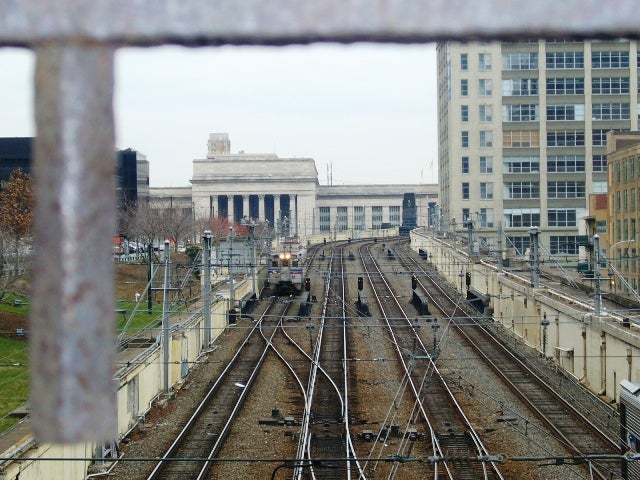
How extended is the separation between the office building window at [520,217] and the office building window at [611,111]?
6016 millimetres

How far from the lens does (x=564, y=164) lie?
136 feet

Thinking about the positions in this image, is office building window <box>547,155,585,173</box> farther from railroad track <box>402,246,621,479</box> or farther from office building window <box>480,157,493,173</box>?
railroad track <box>402,246,621,479</box>

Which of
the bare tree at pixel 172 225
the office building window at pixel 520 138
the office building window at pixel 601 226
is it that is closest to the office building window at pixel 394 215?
the office building window at pixel 520 138

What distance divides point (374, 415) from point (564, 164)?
3106 centimetres

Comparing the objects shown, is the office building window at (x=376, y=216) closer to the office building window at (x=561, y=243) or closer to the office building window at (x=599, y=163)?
the office building window at (x=561, y=243)

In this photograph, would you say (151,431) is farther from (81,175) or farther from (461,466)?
(81,175)

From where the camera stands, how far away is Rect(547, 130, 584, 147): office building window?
41312 millimetres

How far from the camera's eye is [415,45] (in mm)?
773

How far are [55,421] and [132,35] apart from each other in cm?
36

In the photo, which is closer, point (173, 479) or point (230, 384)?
point (173, 479)

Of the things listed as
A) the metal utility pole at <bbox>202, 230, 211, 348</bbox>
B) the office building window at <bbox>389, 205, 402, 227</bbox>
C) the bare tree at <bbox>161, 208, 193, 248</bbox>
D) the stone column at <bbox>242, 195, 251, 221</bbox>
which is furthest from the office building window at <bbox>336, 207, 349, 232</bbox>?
the metal utility pole at <bbox>202, 230, 211, 348</bbox>

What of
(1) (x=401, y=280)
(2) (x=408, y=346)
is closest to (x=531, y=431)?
(2) (x=408, y=346)

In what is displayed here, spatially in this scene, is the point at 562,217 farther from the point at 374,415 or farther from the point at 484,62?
the point at 374,415

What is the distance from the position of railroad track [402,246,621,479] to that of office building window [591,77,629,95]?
21.2 metres
